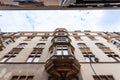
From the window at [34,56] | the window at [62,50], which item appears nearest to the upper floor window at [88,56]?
the window at [62,50]

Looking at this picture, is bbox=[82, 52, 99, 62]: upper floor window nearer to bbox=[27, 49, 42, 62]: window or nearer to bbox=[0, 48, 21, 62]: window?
bbox=[27, 49, 42, 62]: window

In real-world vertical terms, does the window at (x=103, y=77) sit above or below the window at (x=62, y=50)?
below

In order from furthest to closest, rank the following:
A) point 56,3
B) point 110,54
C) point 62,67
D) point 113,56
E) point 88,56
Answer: point 110,54 → point 113,56 → point 88,56 → point 62,67 → point 56,3

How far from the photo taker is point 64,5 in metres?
10.4

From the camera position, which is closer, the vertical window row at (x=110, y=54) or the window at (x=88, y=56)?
the window at (x=88, y=56)

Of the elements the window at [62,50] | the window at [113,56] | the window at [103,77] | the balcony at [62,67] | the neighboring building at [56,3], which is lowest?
the window at [103,77]

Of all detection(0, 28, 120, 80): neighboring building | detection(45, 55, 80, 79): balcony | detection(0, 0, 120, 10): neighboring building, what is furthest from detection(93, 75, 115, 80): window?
detection(0, 0, 120, 10): neighboring building

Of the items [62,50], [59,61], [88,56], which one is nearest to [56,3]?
[59,61]

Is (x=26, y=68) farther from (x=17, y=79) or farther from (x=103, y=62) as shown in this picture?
(x=103, y=62)

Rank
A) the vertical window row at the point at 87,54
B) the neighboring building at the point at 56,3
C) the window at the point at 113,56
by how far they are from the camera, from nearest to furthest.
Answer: the neighboring building at the point at 56,3 → the vertical window row at the point at 87,54 → the window at the point at 113,56

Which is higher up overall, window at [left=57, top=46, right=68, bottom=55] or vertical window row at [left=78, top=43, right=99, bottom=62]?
window at [left=57, top=46, right=68, bottom=55]

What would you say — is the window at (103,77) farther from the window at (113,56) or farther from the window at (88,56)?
the window at (113,56)

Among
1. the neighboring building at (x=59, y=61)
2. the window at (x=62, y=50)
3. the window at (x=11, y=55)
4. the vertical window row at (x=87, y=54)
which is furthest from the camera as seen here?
the window at (x=11, y=55)

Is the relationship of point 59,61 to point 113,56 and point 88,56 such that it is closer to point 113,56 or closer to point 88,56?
point 88,56
